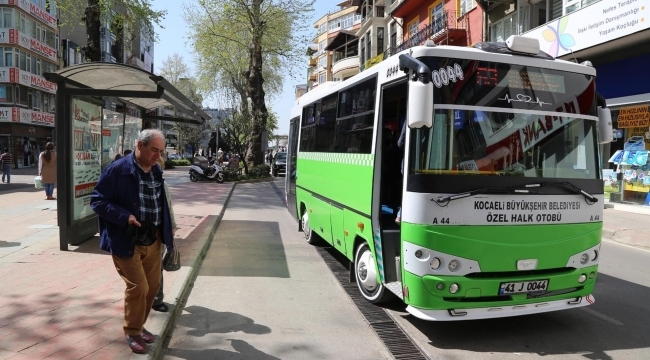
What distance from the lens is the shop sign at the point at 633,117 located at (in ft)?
44.4

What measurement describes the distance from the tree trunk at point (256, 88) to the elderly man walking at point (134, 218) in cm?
2295

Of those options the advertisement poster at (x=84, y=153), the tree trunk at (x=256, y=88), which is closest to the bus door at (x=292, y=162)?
the advertisement poster at (x=84, y=153)

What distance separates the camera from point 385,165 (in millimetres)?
5172

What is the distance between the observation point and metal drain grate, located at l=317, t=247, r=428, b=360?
4.18 metres

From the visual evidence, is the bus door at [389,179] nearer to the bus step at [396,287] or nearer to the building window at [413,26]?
the bus step at [396,287]

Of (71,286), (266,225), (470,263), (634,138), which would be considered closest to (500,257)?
(470,263)

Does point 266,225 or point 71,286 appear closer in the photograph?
point 71,286

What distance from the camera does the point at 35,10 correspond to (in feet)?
132

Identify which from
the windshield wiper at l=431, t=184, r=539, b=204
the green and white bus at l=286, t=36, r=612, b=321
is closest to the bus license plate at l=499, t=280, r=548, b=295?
the green and white bus at l=286, t=36, r=612, b=321

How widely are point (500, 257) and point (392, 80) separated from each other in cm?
201

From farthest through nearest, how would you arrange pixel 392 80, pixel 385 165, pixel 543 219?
pixel 385 165
pixel 392 80
pixel 543 219

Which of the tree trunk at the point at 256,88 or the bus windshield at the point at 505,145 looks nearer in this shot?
the bus windshield at the point at 505,145

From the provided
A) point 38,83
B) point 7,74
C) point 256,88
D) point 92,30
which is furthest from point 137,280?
point 38,83

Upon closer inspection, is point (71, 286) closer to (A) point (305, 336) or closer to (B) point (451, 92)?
(A) point (305, 336)
